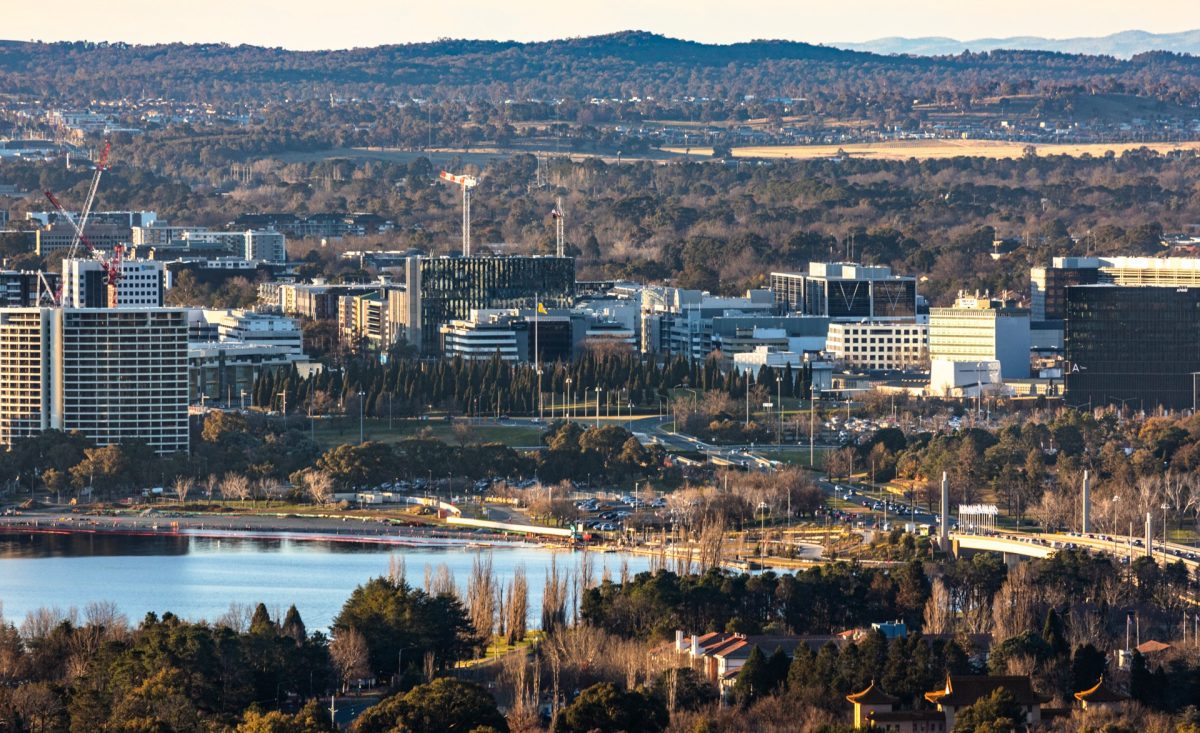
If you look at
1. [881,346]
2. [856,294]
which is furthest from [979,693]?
Result: [856,294]

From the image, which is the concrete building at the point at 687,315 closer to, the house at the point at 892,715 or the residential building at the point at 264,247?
the residential building at the point at 264,247

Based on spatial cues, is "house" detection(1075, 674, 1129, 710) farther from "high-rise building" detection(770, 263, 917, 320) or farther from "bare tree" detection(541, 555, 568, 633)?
"high-rise building" detection(770, 263, 917, 320)

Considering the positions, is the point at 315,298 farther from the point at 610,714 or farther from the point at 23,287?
the point at 610,714

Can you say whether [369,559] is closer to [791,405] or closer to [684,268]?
[791,405]

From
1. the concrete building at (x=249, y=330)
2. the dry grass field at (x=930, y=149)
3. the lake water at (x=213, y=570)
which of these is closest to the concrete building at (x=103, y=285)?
the concrete building at (x=249, y=330)

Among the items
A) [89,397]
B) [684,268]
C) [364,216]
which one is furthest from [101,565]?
[364,216]

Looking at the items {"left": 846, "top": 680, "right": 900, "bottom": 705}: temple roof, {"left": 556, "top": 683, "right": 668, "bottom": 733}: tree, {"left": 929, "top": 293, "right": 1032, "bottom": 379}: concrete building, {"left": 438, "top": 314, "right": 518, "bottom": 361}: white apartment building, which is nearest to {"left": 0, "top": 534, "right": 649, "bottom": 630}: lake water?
{"left": 846, "top": 680, "right": 900, "bottom": 705}: temple roof
